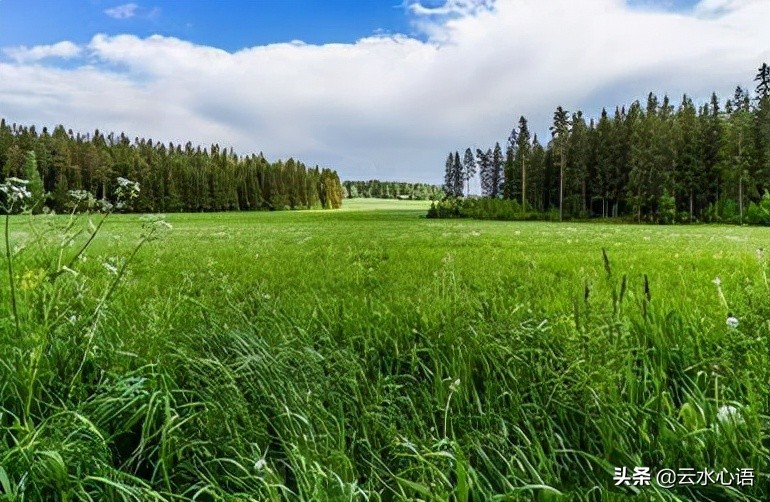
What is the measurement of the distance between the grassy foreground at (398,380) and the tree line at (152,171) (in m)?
0.29

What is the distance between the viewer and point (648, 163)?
279cm

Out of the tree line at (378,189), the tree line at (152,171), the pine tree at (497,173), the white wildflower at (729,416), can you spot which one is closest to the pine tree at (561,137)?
the pine tree at (497,173)

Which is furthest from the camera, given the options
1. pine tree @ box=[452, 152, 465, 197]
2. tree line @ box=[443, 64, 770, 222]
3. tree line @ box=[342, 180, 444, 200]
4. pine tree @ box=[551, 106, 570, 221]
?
tree line @ box=[342, 180, 444, 200]

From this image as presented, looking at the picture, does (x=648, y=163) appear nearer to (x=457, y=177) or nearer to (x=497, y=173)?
(x=497, y=173)

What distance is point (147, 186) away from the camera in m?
2.87

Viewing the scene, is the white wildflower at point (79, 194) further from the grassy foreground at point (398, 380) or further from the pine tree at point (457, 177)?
the pine tree at point (457, 177)

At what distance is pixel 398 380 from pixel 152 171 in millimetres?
2070

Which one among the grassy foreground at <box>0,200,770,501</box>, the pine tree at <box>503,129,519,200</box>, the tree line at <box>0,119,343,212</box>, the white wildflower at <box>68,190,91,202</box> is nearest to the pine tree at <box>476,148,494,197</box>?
the pine tree at <box>503,129,519,200</box>

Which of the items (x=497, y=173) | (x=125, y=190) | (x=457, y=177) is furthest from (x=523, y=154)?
(x=125, y=190)

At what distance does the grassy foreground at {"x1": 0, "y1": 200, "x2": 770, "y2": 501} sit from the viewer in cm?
127

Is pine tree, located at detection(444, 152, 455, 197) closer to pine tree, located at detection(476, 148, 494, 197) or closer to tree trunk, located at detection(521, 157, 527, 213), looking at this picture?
pine tree, located at detection(476, 148, 494, 197)

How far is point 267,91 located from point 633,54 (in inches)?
76.7

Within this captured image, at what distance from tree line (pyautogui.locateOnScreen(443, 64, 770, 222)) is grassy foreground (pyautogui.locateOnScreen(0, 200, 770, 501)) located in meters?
0.21

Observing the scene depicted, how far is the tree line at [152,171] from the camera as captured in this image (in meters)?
2.43
